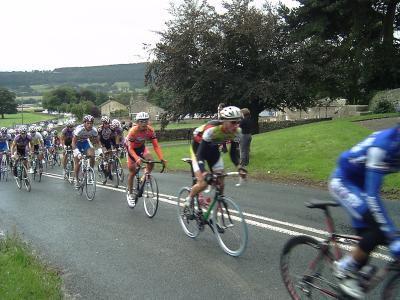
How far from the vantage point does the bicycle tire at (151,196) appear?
29.8 feet

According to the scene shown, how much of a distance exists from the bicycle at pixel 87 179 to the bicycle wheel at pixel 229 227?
589 centimetres

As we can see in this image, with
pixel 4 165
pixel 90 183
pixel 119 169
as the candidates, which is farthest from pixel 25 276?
pixel 4 165

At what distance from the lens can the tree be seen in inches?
4986

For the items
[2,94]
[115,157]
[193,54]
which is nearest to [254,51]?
[193,54]

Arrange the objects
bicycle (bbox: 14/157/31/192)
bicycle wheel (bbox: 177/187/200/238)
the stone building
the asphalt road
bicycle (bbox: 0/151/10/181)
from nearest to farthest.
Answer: the asphalt road
bicycle wheel (bbox: 177/187/200/238)
bicycle (bbox: 14/157/31/192)
bicycle (bbox: 0/151/10/181)
the stone building

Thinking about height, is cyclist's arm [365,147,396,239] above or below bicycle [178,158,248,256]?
above

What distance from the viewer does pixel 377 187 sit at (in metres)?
3.59

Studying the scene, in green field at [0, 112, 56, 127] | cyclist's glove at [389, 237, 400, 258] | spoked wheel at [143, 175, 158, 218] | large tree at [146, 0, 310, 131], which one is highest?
large tree at [146, 0, 310, 131]

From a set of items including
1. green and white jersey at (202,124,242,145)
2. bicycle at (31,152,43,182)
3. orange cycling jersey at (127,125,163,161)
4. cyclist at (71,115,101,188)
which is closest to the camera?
green and white jersey at (202,124,242,145)

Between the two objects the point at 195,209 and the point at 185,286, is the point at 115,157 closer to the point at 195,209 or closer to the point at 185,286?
the point at 195,209

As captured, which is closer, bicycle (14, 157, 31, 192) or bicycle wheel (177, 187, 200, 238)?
bicycle wheel (177, 187, 200, 238)

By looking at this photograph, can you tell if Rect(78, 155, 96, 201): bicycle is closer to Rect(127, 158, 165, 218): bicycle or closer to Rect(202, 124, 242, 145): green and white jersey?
Rect(127, 158, 165, 218): bicycle

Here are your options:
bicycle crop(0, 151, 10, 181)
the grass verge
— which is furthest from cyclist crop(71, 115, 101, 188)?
bicycle crop(0, 151, 10, 181)

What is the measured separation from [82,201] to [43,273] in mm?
5994
